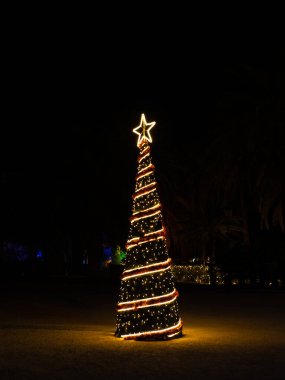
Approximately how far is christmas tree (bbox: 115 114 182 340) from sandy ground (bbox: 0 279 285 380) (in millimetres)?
359

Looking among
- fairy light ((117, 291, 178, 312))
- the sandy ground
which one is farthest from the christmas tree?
the sandy ground

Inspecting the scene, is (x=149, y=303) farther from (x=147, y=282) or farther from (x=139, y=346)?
(x=139, y=346)

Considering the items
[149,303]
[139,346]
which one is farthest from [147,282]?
[139,346]

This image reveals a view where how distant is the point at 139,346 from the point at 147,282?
1.45 meters

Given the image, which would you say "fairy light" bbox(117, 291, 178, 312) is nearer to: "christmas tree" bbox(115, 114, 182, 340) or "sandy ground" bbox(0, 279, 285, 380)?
"christmas tree" bbox(115, 114, 182, 340)

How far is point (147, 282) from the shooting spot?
1373 centimetres

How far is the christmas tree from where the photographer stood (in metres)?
13.5

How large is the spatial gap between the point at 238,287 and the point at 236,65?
9.43 meters

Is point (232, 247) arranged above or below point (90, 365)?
above

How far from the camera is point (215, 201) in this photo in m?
35.6

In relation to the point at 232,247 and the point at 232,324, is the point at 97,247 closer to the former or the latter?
the point at 232,247

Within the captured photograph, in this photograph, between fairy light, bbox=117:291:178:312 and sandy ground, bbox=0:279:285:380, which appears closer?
sandy ground, bbox=0:279:285:380

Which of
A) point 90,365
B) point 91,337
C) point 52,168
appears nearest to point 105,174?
point 52,168

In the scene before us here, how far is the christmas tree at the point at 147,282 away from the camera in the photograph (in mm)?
13508
